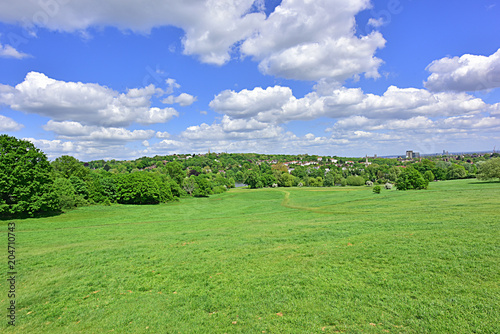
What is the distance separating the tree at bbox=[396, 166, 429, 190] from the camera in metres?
59.3

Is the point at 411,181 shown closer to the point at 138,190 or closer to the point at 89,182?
the point at 138,190

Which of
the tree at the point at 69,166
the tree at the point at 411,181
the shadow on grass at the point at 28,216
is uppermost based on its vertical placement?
the tree at the point at 69,166

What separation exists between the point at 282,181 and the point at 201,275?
129486 millimetres

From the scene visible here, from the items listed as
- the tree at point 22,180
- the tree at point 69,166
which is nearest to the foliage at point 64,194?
the tree at point 22,180

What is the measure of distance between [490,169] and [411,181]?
18.6 meters

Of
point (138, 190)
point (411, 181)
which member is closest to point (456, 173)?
point (411, 181)

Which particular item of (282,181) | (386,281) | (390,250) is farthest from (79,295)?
(282,181)

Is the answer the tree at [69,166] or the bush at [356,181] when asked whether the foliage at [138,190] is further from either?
the bush at [356,181]

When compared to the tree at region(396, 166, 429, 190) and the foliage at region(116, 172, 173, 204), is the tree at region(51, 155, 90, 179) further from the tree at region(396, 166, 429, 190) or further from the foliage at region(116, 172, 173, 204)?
the tree at region(396, 166, 429, 190)

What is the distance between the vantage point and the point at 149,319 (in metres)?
8.71

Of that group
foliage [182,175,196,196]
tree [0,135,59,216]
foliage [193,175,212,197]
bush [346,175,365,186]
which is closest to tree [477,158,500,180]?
bush [346,175,365,186]

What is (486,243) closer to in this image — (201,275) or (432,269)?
(432,269)

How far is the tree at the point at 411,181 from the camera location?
59.3m

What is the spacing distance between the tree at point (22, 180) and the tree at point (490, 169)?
91.8 m
